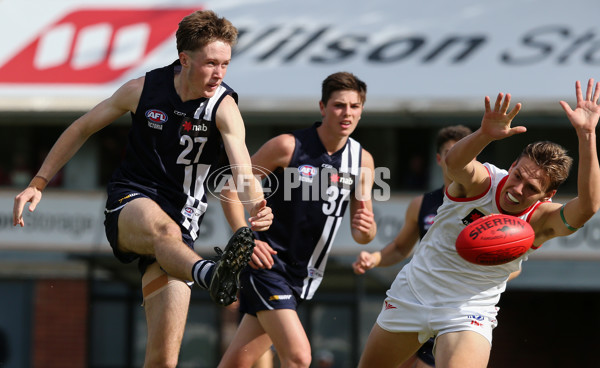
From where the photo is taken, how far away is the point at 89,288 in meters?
16.2

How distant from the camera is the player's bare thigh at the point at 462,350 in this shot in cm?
517

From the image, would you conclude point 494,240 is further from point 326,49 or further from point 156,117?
point 326,49

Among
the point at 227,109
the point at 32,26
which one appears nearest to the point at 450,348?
the point at 227,109

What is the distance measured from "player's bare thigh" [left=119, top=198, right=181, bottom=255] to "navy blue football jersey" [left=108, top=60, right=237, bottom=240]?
215 millimetres

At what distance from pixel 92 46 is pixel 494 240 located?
13.1 m

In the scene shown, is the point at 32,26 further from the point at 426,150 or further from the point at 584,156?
the point at 584,156

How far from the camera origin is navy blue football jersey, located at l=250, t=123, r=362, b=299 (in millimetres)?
6625

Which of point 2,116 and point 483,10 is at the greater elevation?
point 483,10

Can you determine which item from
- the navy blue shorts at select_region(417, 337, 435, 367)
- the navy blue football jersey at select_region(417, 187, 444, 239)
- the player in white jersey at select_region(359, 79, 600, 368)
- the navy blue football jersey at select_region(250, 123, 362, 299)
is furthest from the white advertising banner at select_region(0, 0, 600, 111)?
the player in white jersey at select_region(359, 79, 600, 368)

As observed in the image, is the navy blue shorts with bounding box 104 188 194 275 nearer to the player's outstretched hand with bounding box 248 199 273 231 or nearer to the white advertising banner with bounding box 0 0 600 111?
the player's outstretched hand with bounding box 248 199 273 231

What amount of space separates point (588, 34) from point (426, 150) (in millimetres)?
3475

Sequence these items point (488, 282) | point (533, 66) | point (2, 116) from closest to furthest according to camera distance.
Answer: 1. point (488, 282)
2. point (533, 66)
3. point (2, 116)

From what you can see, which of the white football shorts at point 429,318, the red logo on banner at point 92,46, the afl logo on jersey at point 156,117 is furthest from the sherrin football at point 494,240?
the red logo on banner at point 92,46

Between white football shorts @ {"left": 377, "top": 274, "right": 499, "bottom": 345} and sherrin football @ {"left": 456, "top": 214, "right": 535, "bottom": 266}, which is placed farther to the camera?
white football shorts @ {"left": 377, "top": 274, "right": 499, "bottom": 345}
